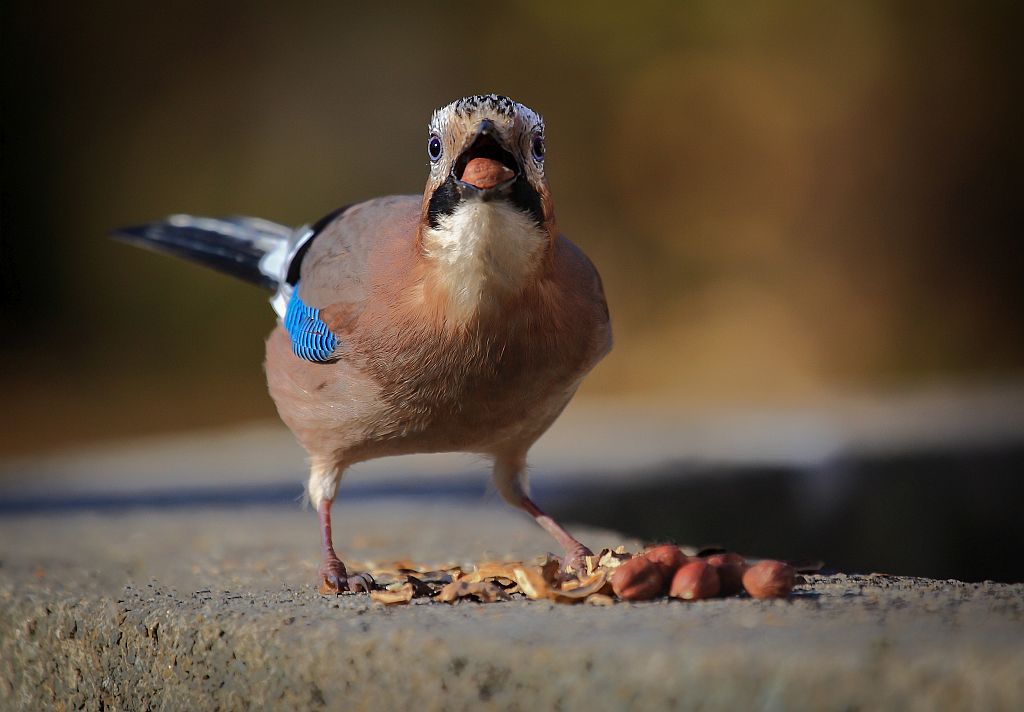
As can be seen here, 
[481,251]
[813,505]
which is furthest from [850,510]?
[481,251]

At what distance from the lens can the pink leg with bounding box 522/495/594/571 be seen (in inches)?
133

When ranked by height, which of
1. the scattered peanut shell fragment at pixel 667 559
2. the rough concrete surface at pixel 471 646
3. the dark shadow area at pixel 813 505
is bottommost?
the rough concrete surface at pixel 471 646

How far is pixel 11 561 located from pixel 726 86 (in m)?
7.69

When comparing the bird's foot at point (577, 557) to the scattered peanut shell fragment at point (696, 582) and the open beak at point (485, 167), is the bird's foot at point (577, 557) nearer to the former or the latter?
the scattered peanut shell fragment at point (696, 582)

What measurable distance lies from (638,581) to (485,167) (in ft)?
2.95

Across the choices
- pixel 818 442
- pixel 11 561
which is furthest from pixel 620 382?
pixel 11 561

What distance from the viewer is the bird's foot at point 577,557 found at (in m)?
3.35

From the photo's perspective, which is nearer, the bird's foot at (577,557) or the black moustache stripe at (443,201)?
the black moustache stripe at (443,201)

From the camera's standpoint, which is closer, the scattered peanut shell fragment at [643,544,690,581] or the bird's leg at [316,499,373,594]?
the scattered peanut shell fragment at [643,544,690,581]

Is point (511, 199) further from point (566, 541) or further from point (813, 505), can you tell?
point (813, 505)

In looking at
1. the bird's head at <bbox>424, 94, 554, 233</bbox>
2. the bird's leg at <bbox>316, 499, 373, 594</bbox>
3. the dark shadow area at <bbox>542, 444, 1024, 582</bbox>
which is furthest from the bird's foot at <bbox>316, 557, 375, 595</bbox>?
the dark shadow area at <bbox>542, 444, 1024, 582</bbox>

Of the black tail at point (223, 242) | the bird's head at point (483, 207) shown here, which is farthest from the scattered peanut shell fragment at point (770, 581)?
the black tail at point (223, 242)

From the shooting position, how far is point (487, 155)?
2.73 meters

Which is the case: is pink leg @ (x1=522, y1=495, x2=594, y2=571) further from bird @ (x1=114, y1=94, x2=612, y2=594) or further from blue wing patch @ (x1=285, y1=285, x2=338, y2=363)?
blue wing patch @ (x1=285, y1=285, x2=338, y2=363)
